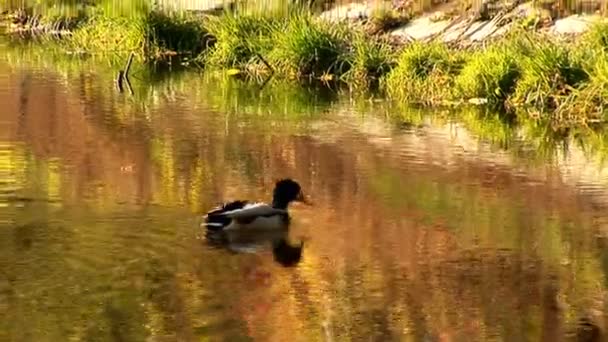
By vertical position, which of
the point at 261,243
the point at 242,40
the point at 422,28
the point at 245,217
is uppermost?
the point at 422,28

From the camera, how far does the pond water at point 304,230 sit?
1006 cm

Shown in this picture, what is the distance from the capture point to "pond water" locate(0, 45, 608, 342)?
396 inches

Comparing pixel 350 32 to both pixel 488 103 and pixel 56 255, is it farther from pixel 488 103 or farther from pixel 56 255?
pixel 56 255

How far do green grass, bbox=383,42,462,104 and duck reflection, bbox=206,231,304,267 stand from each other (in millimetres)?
10094

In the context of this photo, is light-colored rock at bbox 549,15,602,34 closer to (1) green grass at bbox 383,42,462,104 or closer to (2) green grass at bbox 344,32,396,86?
(1) green grass at bbox 383,42,462,104

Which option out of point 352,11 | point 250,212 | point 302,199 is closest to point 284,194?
point 302,199

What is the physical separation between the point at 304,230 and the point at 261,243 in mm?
550

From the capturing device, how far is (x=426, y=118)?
20828 millimetres

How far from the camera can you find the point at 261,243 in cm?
1241

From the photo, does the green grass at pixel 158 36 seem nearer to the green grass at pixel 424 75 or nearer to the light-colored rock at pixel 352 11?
the light-colored rock at pixel 352 11

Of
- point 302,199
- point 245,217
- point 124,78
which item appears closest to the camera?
point 245,217

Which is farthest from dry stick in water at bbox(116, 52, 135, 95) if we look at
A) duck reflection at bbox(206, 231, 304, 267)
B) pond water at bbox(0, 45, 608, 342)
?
duck reflection at bbox(206, 231, 304, 267)

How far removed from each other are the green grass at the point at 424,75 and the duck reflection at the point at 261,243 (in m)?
10.1

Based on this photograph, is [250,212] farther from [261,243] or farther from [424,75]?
[424,75]
